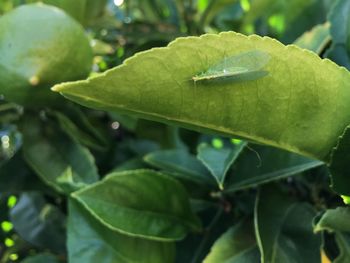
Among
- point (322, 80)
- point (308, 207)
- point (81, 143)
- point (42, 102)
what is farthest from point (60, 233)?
point (322, 80)

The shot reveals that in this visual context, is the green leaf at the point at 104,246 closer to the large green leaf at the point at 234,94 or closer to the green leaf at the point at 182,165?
the green leaf at the point at 182,165

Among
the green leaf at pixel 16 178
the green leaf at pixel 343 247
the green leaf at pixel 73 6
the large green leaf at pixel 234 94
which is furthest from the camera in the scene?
the green leaf at pixel 16 178

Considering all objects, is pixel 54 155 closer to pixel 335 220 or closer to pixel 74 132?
pixel 74 132

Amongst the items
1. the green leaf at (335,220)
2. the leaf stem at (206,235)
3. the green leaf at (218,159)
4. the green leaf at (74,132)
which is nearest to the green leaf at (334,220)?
the green leaf at (335,220)

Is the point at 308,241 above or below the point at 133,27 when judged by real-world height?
below

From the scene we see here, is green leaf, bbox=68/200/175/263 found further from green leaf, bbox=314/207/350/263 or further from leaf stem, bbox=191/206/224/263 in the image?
green leaf, bbox=314/207/350/263

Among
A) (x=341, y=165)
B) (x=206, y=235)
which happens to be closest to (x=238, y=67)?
(x=341, y=165)

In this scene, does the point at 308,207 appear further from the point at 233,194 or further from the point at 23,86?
the point at 23,86
